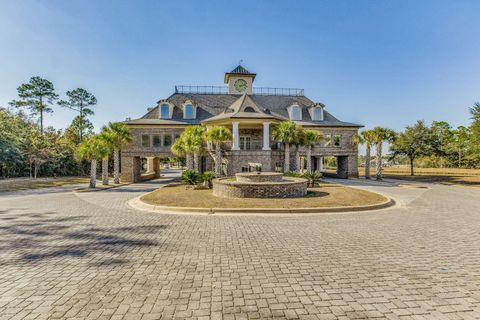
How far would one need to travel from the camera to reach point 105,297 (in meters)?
4.20

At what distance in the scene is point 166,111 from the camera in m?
32.2

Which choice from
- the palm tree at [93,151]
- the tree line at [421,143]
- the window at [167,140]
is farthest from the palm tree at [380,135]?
the palm tree at [93,151]

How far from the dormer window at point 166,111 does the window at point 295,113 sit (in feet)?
53.4

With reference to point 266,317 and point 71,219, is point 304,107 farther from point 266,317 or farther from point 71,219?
point 266,317

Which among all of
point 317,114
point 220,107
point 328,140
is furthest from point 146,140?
point 328,140

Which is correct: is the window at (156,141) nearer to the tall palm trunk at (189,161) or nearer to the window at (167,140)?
the window at (167,140)

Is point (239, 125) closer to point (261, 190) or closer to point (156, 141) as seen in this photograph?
point (156, 141)

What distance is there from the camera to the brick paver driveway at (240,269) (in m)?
3.89

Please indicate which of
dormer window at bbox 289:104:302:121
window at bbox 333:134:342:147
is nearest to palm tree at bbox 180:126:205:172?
dormer window at bbox 289:104:302:121

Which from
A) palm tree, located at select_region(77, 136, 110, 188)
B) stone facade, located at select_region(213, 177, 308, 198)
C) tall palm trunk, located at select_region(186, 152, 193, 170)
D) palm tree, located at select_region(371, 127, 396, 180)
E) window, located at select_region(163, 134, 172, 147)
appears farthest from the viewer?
window, located at select_region(163, 134, 172, 147)

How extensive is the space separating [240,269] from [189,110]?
96.8 feet

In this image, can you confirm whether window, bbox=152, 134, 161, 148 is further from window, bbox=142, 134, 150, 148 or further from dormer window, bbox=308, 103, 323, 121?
dormer window, bbox=308, 103, 323, 121

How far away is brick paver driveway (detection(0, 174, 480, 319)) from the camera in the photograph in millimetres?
3891

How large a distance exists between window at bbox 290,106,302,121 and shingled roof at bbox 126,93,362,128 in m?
0.67
